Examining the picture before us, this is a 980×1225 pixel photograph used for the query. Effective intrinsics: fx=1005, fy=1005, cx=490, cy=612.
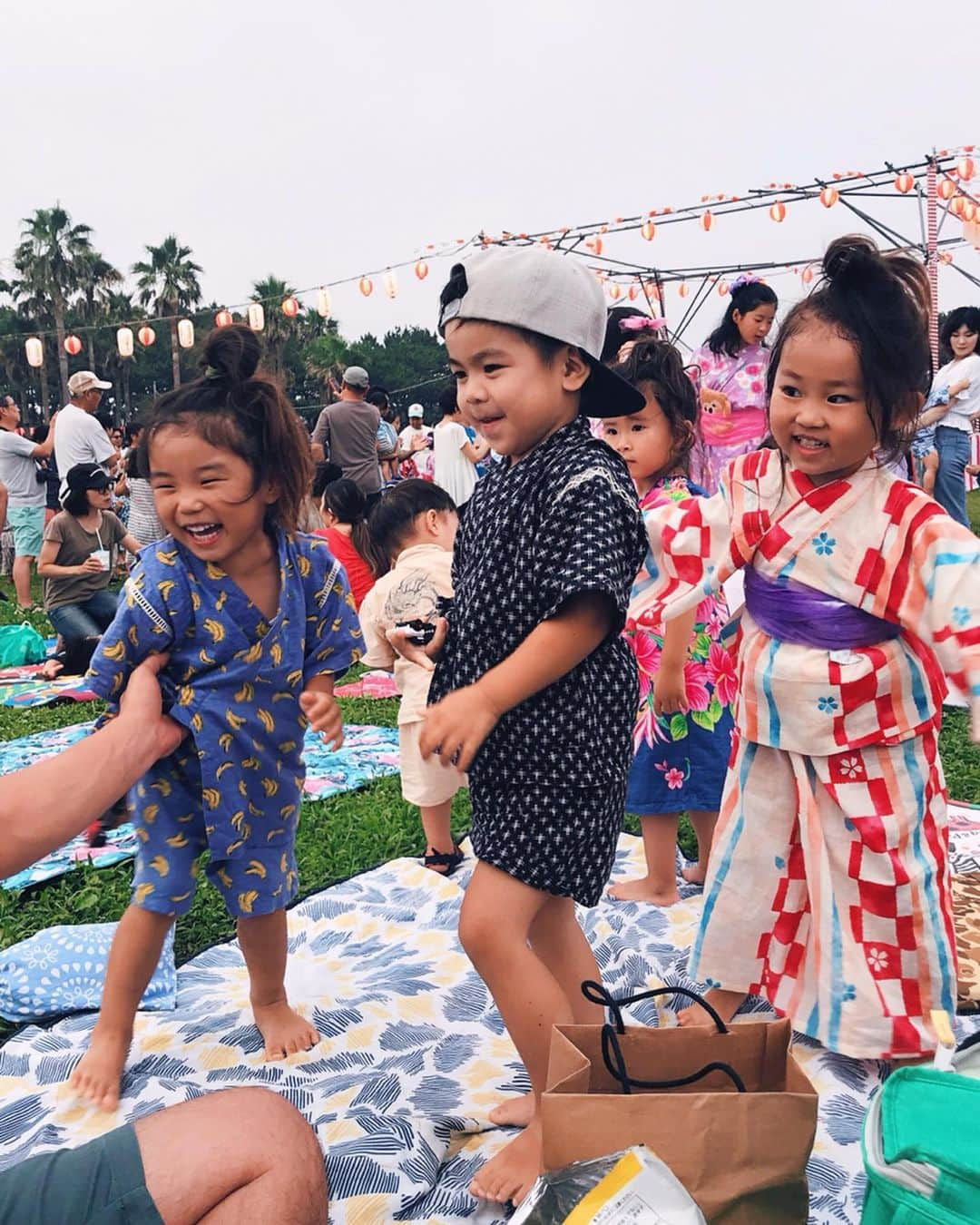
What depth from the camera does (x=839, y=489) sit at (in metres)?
1.90

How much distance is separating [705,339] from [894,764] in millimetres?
3330

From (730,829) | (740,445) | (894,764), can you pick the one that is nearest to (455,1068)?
(730,829)

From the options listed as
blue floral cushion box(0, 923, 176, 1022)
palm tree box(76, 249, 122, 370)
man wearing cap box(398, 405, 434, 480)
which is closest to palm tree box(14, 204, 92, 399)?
palm tree box(76, 249, 122, 370)

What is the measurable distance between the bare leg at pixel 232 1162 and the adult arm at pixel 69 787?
0.39 m

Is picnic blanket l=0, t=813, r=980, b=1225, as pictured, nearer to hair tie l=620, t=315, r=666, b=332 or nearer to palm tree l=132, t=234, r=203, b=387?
hair tie l=620, t=315, r=666, b=332

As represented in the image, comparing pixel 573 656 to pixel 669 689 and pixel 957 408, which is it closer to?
pixel 669 689

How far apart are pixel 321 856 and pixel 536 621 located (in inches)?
73.8

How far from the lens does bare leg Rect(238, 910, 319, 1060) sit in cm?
217

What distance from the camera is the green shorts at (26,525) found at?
8305 mm

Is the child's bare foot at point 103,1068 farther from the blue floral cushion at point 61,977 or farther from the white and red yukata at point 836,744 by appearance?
the white and red yukata at point 836,744

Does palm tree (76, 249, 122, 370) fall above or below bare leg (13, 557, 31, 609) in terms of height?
above

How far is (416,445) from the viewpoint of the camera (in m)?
13.2

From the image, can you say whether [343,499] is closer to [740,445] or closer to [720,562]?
[740,445]

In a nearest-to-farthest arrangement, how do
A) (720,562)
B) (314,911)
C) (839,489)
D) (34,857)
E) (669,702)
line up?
(34,857) < (839,489) < (720,562) < (669,702) < (314,911)
